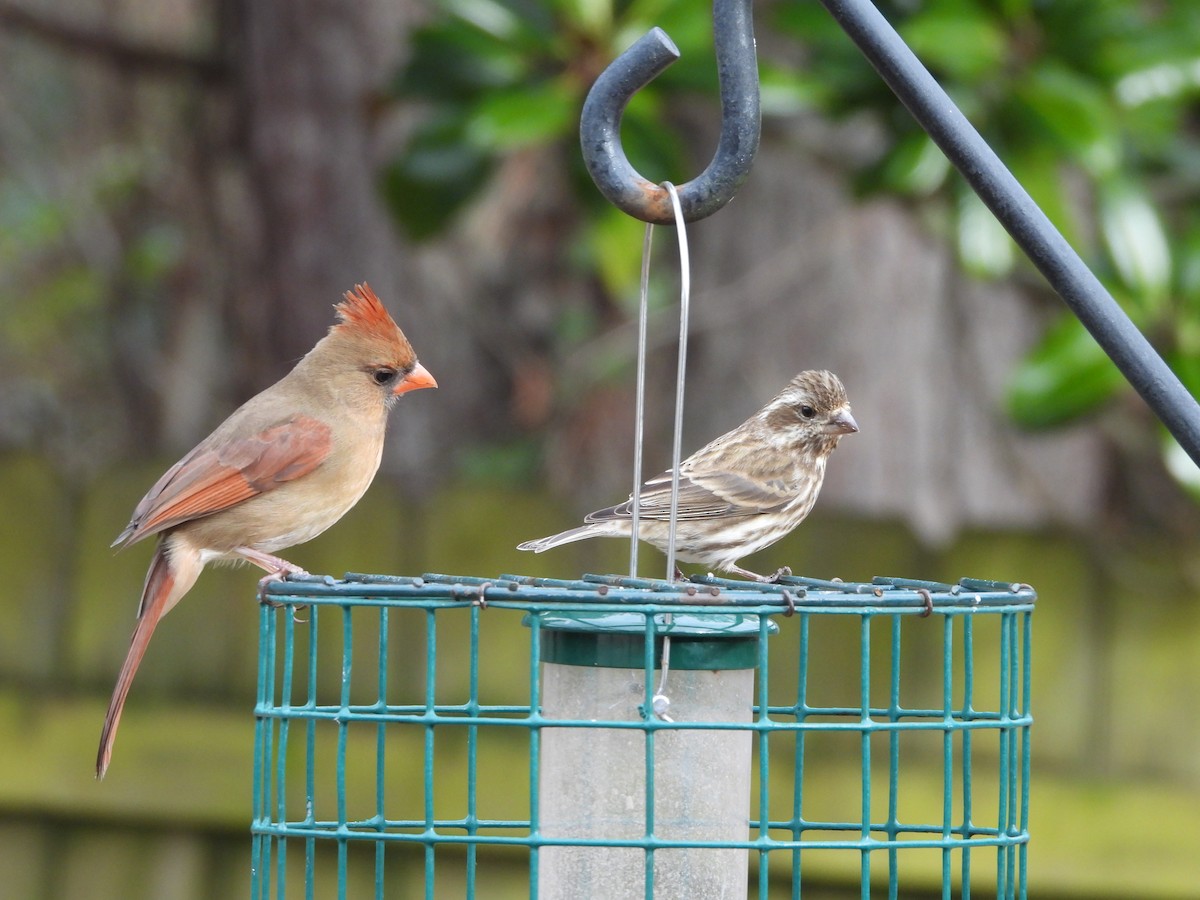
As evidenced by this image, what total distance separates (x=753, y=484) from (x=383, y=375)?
1106mm

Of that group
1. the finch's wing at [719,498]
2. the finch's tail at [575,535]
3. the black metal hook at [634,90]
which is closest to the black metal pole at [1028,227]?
the black metal hook at [634,90]

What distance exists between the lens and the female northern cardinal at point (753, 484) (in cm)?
467

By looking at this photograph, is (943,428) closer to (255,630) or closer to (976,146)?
(255,630)

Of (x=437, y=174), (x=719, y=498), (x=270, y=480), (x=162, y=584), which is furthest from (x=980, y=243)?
(x=162, y=584)

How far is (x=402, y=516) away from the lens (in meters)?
5.21

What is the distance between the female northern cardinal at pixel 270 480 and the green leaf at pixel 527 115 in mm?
1120

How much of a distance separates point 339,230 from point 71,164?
12.9 feet

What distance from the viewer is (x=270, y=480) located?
172 inches

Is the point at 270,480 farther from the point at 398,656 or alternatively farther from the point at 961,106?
the point at 961,106

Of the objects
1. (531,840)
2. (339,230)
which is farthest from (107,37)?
(531,840)

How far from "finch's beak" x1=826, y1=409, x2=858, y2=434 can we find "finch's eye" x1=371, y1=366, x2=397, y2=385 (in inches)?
49.7

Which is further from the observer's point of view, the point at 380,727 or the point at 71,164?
the point at 71,164

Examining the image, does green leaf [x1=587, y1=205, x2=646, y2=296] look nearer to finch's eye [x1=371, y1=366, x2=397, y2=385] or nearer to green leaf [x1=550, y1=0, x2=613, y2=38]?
green leaf [x1=550, y1=0, x2=613, y2=38]

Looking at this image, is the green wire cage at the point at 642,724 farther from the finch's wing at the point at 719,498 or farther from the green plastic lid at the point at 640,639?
the finch's wing at the point at 719,498
